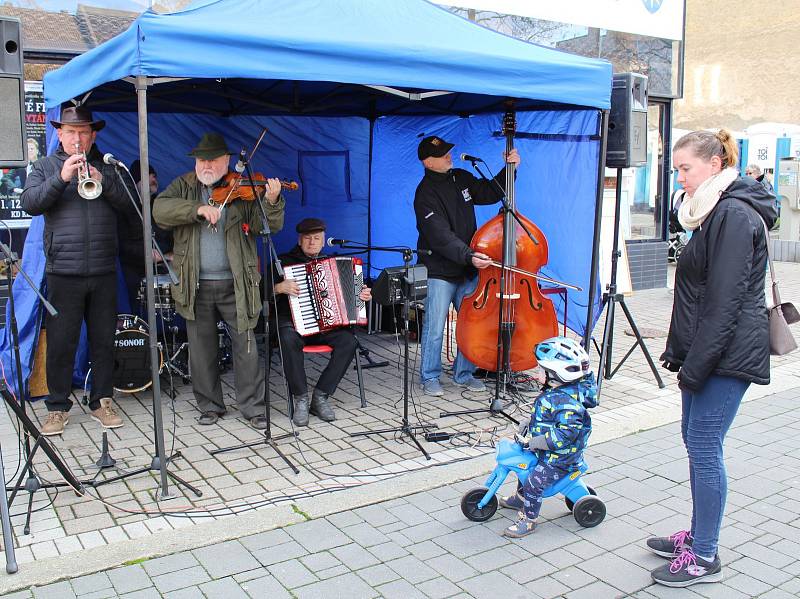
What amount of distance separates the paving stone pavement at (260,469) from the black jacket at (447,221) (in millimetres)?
957

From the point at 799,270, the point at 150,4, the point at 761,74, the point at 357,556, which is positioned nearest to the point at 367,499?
the point at 357,556

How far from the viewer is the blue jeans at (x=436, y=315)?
5.82 meters

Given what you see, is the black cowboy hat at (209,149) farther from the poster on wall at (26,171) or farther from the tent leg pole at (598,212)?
the tent leg pole at (598,212)

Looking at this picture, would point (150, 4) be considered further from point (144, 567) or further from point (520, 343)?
point (144, 567)

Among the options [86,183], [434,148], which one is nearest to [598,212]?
[434,148]

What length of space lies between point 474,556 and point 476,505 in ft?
1.14

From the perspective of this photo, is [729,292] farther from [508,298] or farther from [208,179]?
[208,179]

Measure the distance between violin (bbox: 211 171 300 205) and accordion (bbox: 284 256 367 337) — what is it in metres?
0.73

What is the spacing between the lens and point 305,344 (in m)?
5.46

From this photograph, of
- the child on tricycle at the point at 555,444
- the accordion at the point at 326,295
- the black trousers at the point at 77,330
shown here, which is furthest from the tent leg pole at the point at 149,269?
the child on tricycle at the point at 555,444

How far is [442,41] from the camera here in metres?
4.54

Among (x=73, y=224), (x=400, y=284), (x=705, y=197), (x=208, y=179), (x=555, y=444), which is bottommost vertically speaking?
(x=555, y=444)

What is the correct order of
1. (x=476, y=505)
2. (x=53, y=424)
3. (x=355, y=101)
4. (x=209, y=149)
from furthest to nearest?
(x=355, y=101) < (x=53, y=424) < (x=209, y=149) < (x=476, y=505)

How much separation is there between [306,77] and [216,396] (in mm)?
2266
